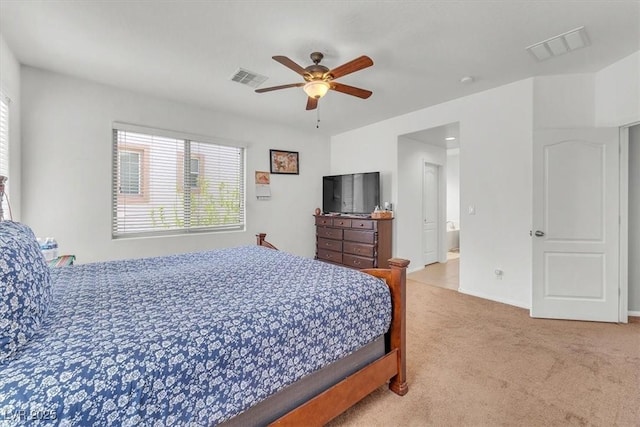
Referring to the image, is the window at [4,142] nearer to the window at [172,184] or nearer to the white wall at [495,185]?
the window at [172,184]

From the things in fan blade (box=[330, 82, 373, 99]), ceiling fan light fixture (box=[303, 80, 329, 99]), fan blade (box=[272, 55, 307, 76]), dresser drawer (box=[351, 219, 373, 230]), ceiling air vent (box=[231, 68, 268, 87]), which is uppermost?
ceiling air vent (box=[231, 68, 268, 87])

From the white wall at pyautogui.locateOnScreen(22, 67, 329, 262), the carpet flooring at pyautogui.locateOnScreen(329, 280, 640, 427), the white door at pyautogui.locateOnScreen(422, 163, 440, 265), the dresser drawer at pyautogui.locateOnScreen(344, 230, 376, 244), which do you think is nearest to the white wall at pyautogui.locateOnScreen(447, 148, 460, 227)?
the white door at pyautogui.locateOnScreen(422, 163, 440, 265)

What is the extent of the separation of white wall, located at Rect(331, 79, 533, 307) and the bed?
231cm

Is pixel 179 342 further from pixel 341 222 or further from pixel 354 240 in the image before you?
pixel 341 222

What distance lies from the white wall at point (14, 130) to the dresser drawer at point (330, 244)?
12.9ft

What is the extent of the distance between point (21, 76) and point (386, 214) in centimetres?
458

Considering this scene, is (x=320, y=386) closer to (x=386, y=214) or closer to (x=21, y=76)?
(x=386, y=214)

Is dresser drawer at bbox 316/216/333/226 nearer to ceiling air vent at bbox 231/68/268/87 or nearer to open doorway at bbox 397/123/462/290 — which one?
open doorway at bbox 397/123/462/290

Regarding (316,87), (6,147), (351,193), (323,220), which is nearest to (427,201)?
(351,193)

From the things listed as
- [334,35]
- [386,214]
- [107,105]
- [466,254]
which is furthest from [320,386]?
[107,105]

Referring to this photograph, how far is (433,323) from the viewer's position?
2875 mm

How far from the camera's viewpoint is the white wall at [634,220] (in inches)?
118

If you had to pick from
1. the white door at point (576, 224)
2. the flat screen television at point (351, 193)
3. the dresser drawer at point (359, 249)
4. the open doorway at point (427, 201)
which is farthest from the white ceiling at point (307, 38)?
the dresser drawer at point (359, 249)

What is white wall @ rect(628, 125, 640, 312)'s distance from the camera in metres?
3.00
